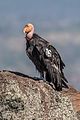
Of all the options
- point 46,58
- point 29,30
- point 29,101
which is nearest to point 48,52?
point 46,58

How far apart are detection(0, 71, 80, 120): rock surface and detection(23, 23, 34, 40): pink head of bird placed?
5.28m

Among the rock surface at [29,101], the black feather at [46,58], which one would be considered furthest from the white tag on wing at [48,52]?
the rock surface at [29,101]

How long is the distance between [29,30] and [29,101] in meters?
7.60

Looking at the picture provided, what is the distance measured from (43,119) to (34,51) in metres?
5.80

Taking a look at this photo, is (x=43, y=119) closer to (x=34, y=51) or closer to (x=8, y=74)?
(x=8, y=74)

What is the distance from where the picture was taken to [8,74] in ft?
53.4

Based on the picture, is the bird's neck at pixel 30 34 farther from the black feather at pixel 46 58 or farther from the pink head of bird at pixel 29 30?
the black feather at pixel 46 58

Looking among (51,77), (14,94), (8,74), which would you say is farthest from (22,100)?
(51,77)

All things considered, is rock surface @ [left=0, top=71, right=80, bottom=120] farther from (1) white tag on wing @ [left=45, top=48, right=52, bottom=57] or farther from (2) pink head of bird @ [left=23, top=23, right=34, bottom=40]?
(2) pink head of bird @ [left=23, top=23, right=34, bottom=40]

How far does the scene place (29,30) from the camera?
74.4 ft

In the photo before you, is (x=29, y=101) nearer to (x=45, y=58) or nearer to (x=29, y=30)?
(x=45, y=58)

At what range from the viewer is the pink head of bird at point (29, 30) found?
2200cm

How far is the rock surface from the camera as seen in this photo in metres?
15.3

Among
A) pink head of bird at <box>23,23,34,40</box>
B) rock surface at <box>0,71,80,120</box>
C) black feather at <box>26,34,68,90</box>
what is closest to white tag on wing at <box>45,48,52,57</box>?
Answer: black feather at <box>26,34,68,90</box>
